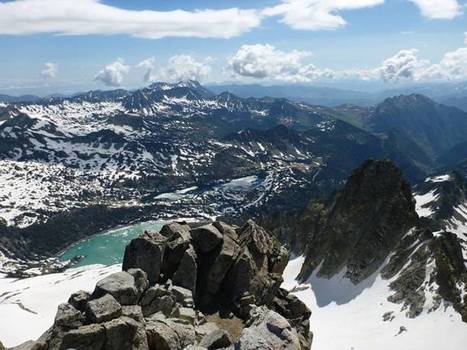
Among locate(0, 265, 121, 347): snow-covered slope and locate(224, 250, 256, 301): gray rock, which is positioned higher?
locate(224, 250, 256, 301): gray rock

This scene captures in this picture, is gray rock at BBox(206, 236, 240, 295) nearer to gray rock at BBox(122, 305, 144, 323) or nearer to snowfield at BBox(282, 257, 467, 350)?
gray rock at BBox(122, 305, 144, 323)

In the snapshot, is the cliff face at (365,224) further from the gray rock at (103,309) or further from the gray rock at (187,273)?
the gray rock at (103,309)

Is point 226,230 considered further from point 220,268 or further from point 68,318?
point 68,318

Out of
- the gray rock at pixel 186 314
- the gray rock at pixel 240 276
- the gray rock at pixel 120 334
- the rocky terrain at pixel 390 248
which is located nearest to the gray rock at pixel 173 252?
the gray rock at pixel 240 276

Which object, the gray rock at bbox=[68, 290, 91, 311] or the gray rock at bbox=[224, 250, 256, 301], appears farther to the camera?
the gray rock at bbox=[224, 250, 256, 301]

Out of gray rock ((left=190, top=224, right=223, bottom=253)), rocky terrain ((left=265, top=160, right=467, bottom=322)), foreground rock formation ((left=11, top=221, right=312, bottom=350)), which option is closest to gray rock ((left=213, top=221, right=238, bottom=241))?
foreground rock formation ((left=11, top=221, right=312, bottom=350))

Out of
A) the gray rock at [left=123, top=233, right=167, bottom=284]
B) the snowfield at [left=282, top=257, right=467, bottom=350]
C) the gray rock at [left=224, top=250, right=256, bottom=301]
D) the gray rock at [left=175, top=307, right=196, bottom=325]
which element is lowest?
the snowfield at [left=282, top=257, right=467, bottom=350]

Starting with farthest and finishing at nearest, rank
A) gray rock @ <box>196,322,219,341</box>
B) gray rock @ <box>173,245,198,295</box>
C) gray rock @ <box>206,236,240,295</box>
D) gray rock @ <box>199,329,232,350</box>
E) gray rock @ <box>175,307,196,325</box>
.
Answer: gray rock @ <box>206,236,240,295</box>, gray rock @ <box>173,245,198,295</box>, gray rock @ <box>175,307,196,325</box>, gray rock @ <box>196,322,219,341</box>, gray rock @ <box>199,329,232,350</box>
